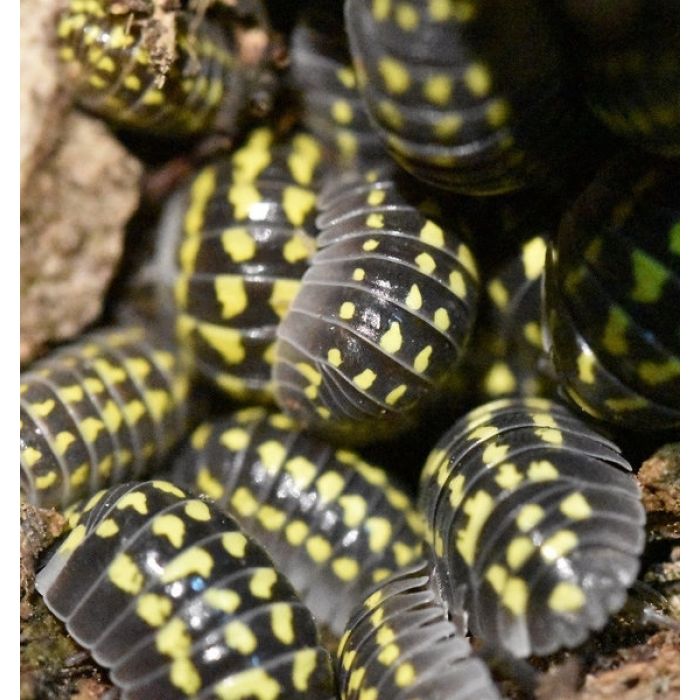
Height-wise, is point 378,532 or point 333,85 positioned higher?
point 333,85

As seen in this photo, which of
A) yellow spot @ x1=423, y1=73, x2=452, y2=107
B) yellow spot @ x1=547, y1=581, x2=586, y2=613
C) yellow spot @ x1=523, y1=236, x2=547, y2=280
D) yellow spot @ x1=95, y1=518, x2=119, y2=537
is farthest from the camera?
yellow spot @ x1=523, y1=236, x2=547, y2=280

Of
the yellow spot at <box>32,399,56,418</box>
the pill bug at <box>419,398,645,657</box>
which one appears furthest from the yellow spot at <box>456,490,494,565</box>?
the yellow spot at <box>32,399,56,418</box>

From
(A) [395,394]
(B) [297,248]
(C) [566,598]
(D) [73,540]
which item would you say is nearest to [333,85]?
(B) [297,248]

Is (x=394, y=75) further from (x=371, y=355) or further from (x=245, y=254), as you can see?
(x=245, y=254)

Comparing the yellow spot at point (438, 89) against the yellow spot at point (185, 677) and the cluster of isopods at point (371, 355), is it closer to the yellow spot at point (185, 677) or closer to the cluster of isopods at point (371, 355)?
the cluster of isopods at point (371, 355)

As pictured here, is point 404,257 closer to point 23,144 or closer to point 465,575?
point 465,575

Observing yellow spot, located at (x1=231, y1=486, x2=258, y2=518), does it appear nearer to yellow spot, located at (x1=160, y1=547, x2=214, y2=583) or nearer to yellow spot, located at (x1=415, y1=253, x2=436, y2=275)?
yellow spot, located at (x1=160, y1=547, x2=214, y2=583)
